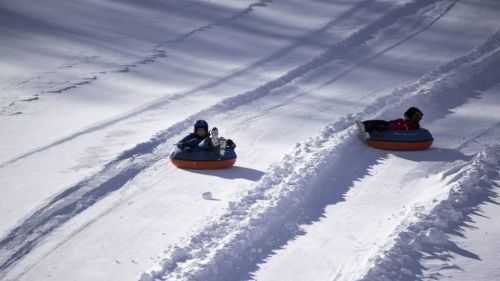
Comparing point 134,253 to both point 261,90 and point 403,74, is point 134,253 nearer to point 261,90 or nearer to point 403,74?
point 261,90

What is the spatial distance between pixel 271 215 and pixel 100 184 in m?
2.86

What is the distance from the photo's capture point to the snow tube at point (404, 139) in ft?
37.0

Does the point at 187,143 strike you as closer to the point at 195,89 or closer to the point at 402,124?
the point at 402,124

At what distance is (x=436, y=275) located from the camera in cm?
753

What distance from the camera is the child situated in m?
10.4

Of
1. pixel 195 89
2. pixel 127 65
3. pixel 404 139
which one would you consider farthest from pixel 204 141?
pixel 127 65

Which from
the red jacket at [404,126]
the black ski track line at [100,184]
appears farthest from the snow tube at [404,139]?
the black ski track line at [100,184]

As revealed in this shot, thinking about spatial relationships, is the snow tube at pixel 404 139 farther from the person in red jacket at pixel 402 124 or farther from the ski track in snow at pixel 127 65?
the ski track in snow at pixel 127 65

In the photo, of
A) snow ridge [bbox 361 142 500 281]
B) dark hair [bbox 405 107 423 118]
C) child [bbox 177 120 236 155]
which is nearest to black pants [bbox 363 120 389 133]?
dark hair [bbox 405 107 423 118]

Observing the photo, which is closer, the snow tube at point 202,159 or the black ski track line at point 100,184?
the black ski track line at point 100,184

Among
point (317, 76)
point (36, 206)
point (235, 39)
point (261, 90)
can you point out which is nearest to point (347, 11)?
point (235, 39)

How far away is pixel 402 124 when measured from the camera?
11375mm

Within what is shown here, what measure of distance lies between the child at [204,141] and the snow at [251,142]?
418 mm

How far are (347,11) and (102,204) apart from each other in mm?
13467
